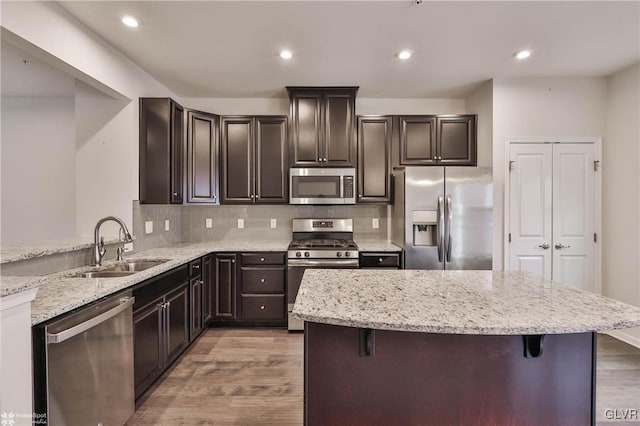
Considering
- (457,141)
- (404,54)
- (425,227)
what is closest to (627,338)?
(425,227)

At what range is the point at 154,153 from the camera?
297 centimetres

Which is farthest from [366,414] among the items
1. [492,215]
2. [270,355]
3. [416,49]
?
[416,49]

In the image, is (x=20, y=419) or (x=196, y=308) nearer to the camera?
(x=20, y=419)

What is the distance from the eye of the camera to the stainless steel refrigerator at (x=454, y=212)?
304 centimetres

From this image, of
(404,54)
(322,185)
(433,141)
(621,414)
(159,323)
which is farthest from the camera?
(433,141)

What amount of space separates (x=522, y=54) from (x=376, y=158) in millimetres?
1677

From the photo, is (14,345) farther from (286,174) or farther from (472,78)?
(472,78)

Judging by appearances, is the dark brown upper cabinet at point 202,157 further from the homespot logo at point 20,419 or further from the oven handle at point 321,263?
the homespot logo at point 20,419

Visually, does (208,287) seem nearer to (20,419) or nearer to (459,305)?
(20,419)

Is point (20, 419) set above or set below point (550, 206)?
below

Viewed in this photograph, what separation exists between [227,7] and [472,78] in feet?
8.58

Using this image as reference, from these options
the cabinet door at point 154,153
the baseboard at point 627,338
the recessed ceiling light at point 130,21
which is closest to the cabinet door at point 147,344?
the cabinet door at point 154,153

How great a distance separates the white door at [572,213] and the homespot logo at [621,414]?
148cm

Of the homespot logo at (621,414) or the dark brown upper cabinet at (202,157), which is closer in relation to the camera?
the homespot logo at (621,414)
